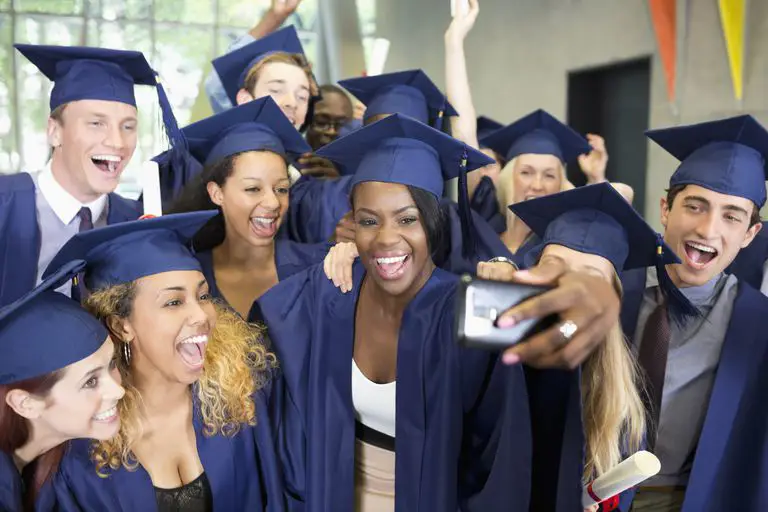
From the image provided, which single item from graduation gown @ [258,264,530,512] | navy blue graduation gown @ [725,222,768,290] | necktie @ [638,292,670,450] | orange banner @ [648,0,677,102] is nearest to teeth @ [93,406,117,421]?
graduation gown @ [258,264,530,512]

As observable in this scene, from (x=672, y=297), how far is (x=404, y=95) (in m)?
1.52

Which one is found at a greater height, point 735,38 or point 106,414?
point 735,38

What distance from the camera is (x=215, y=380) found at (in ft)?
6.36

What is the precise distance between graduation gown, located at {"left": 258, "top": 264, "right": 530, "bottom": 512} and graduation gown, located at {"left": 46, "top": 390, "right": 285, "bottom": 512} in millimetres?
71

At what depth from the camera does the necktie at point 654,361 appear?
202cm

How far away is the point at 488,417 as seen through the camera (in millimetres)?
1757

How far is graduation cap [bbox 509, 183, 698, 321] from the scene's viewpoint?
5.86 feet

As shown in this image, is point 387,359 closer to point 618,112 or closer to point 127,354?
point 127,354

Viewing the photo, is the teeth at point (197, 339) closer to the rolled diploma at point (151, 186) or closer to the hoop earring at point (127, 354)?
the hoop earring at point (127, 354)

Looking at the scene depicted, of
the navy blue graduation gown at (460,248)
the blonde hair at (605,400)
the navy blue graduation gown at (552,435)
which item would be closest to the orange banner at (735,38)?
the navy blue graduation gown at (460,248)

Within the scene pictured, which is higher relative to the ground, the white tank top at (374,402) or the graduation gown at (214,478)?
the white tank top at (374,402)

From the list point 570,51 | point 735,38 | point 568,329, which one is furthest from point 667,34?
point 568,329

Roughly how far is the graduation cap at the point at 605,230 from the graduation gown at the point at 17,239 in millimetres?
1662

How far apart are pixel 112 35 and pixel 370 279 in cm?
750
